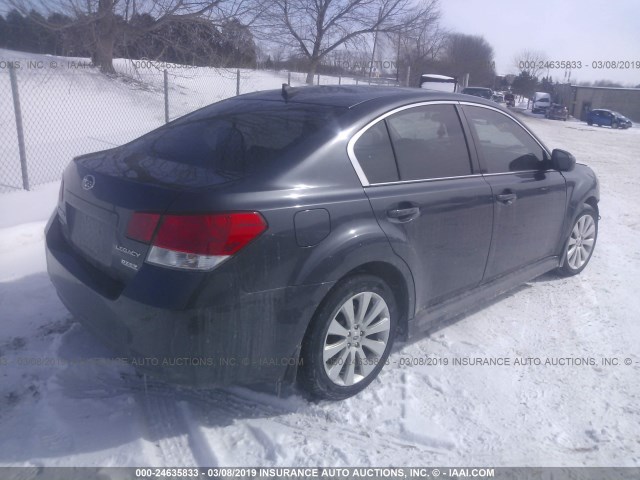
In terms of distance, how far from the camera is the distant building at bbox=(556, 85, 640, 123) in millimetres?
50500

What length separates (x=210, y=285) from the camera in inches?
92.2

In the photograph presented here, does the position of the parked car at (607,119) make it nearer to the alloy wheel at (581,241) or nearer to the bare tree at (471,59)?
the bare tree at (471,59)

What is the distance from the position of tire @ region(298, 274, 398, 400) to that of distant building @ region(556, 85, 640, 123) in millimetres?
53923

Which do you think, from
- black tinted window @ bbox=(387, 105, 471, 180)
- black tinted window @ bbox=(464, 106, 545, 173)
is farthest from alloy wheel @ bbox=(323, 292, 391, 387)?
black tinted window @ bbox=(464, 106, 545, 173)

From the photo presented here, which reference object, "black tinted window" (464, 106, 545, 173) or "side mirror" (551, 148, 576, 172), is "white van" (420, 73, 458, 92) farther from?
"black tinted window" (464, 106, 545, 173)

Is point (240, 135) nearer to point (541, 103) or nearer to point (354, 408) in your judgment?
point (354, 408)

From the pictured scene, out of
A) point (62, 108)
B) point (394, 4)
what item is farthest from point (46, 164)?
point (394, 4)

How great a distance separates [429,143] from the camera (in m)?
3.46

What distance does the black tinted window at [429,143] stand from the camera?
3.25 metres

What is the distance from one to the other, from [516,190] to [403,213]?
1293 mm

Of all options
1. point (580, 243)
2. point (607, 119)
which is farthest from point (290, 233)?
point (607, 119)

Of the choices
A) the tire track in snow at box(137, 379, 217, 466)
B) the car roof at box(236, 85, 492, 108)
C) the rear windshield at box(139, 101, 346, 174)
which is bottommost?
the tire track in snow at box(137, 379, 217, 466)

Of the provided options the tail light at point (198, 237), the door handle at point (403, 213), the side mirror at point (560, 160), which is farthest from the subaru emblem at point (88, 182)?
the side mirror at point (560, 160)

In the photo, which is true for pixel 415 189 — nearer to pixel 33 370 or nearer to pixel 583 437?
pixel 583 437
